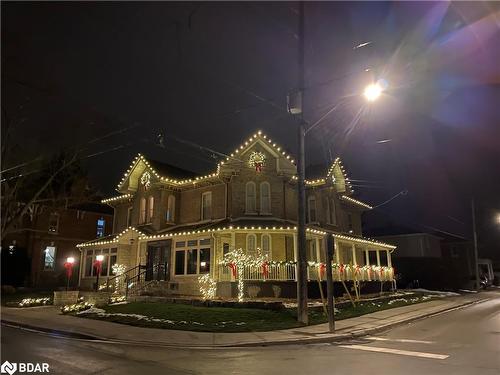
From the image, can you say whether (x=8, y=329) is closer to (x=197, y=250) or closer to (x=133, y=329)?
(x=133, y=329)

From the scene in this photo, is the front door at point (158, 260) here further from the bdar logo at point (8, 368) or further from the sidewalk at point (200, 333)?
the bdar logo at point (8, 368)

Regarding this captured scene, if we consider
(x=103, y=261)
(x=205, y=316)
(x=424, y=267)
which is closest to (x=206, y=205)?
(x=103, y=261)

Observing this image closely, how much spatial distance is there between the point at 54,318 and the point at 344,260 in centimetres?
1976

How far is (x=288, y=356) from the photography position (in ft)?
30.0

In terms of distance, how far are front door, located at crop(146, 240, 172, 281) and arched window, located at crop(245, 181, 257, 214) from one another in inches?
196

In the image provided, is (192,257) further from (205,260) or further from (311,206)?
(311,206)

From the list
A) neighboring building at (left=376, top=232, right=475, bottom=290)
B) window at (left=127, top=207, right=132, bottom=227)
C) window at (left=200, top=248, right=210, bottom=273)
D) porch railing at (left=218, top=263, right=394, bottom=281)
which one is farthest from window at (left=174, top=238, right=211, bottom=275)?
neighboring building at (left=376, top=232, right=475, bottom=290)

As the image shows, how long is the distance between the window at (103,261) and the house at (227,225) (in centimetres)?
7

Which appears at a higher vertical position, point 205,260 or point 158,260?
point 158,260

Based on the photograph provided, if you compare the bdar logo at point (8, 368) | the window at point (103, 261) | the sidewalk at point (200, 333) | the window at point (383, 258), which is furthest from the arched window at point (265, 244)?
the window at point (383, 258)

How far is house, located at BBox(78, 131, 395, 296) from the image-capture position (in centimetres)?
2130

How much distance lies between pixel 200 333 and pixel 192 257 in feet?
34.7

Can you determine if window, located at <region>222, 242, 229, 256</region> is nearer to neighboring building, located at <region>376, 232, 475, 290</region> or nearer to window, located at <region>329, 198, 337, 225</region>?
window, located at <region>329, 198, 337, 225</region>

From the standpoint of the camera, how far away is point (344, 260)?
97.0ft
